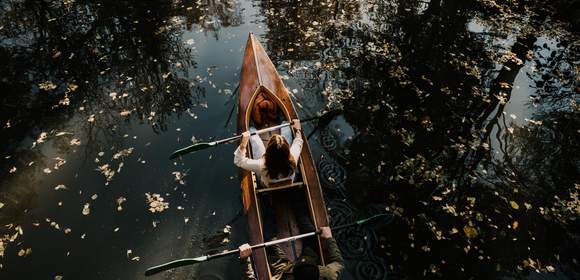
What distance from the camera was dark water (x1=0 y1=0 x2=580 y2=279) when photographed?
22.3 ft

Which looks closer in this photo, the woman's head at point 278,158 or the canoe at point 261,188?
the woman's head at point 278,158

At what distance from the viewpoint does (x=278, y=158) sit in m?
5.74

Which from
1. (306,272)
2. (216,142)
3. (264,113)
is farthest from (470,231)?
(216,142)

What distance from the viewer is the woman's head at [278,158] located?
18.2 feet

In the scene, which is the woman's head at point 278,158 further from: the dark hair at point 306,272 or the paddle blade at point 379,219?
the dark hair at point 306,272

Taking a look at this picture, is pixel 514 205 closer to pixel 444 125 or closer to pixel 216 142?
pixel 444 125

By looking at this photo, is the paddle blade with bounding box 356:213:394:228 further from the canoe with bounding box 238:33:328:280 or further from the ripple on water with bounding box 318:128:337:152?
the ripple on water with bounding box 318:128:337:152

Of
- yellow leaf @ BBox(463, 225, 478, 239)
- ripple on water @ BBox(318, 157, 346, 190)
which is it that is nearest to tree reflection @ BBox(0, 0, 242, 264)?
ripple on water @ BBox(318, 157, 346, 190)

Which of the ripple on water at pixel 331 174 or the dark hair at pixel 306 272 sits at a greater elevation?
the dark hair at pixel 306 272

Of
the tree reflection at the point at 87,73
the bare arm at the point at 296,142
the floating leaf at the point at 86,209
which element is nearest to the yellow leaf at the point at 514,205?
the bare arm at the point at 296,142

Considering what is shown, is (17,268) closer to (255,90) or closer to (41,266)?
(41,266)

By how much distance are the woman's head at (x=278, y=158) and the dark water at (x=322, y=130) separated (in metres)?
1.86

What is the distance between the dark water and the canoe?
3.35 feet

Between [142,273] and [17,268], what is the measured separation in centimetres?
223
